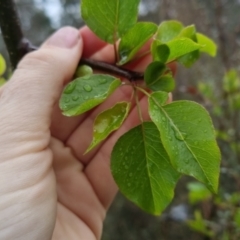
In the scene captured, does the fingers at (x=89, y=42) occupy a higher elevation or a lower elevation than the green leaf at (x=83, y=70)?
lower

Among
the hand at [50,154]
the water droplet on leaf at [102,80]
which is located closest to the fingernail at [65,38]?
the hand at [50,154]

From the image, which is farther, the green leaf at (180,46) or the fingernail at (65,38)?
the fingernail at (65,38)

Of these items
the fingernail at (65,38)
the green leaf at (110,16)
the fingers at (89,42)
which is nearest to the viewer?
the green leaf at (110,16)

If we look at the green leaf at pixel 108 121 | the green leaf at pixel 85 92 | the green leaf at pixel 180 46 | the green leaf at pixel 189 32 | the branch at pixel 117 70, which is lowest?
the green leaf at pixel 108 121

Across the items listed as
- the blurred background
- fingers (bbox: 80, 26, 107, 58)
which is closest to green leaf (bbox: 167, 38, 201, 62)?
fingers (bbox: 80, 26, 107, 58)

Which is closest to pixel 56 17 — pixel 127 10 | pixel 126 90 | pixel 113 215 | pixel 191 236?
pixel 113 215

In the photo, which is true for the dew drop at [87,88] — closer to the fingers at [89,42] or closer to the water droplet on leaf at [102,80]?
the water droplet on leaf at [102,80]

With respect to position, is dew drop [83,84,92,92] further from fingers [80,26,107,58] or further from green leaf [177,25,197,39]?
fingers [80,26,107,58]
